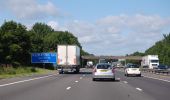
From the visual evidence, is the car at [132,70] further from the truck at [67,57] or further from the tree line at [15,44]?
the tree line at [15,44]

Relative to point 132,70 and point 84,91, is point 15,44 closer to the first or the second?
point 132,70

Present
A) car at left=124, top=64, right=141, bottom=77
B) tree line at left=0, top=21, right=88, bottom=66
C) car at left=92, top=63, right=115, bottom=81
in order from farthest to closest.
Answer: tree line at left=0, top=21, right=88, bottom=66 → car at left=124, top=64, right=141, bottom=77 → car at left=92, top=63, right=115, bottom=81

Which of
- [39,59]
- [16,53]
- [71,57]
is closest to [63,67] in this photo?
[71,57]

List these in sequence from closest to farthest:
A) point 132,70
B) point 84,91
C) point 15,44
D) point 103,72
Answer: point 84,91
point 103,72
point 132,70
point 15,44

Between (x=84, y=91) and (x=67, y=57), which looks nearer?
(x=84, y=91)

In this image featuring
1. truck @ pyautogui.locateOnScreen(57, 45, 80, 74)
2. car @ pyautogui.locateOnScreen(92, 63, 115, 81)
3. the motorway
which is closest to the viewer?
the motorway

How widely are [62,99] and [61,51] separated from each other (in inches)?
1599

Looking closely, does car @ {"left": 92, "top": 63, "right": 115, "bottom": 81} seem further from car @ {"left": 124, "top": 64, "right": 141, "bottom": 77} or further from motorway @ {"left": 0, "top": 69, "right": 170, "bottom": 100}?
car @ {"left": 124, "top": 64, "right": 141, "bottom": 77}

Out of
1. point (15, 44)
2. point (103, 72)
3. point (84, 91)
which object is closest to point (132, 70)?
point (103, 72)

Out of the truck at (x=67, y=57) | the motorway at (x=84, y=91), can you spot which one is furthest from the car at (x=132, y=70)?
the motorway at (x=84, y=91)

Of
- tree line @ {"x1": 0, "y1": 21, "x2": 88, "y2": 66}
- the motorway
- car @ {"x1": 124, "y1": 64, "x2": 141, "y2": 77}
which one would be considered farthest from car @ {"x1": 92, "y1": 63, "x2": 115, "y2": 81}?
tree line @ {"x1": 0, "y1": 21, "x2": 88, "y2": 66}

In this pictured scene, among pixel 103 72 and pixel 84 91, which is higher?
pixel 103 72

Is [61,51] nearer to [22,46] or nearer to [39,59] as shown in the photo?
[39,59]

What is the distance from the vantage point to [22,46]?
96750mm
